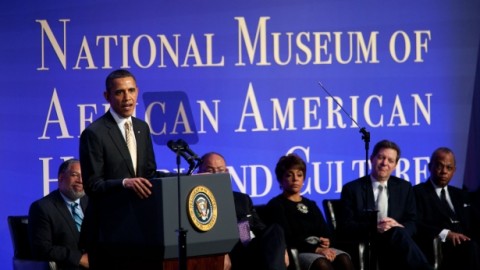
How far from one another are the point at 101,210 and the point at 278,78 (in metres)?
3.13

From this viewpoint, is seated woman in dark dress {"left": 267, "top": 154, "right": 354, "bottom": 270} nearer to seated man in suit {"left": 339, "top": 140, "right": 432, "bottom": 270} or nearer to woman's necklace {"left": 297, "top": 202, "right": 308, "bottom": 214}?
woman's necklace {"left": 297, "top": 202, "right": 308, "bottom": 214}

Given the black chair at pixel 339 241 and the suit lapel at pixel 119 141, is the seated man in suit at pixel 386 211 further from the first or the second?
the suit lapel at pixel 119 141

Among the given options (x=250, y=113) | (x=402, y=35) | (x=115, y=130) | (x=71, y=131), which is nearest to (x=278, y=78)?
(x=250, y=113)

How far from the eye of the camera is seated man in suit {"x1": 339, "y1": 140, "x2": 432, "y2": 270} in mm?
6145

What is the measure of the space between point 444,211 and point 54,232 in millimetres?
2897

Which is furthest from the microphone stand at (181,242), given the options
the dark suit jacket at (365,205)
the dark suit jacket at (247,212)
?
the dark suit jacket at (365,205)

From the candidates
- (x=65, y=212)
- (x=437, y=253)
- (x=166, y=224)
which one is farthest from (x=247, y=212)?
(x=166, y=224)

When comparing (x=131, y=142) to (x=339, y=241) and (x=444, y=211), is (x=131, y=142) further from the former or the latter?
Result: (x=444, y=211)

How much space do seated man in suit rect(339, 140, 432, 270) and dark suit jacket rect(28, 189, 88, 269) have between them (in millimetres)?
1958

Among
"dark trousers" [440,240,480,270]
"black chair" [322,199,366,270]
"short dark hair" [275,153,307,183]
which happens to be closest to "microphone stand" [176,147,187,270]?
"short dark hair" [275,153,307,183]

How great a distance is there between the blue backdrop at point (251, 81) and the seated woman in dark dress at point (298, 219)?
64 cm

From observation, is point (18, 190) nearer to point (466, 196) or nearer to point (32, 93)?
point (32, 93)

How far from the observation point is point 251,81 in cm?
681

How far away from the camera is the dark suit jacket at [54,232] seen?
5469mm
